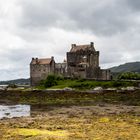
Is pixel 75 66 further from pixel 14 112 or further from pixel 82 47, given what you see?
pixel 14 112

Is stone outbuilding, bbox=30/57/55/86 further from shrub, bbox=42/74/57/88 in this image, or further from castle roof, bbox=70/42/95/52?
shrub, bbox=42/74/57/88

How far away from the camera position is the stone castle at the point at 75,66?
12456 cm

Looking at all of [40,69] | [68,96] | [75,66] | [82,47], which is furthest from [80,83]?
[40,69]

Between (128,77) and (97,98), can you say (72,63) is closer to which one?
(128,77)

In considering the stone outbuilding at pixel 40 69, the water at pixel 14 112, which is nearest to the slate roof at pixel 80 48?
the stone outbuilding at pixel 40 69

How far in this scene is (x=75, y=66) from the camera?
12606 centimetres

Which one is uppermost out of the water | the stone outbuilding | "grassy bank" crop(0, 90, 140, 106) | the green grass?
the stone outbuilding

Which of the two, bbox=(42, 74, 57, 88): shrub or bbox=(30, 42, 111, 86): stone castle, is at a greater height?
bbox=(30, 42, 111, 86): stone castle

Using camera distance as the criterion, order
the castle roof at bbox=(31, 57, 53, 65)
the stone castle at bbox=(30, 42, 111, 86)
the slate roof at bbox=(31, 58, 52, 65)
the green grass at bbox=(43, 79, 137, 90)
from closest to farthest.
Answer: the green grass at bbox=(43, 79, 137, 90) < the stone castle at bbox=(30, 42, 111, 86) < the slate roof at bbox=(31, 58, 52, 65) < the castle roof at bbox=(31, 57, 53, 65)

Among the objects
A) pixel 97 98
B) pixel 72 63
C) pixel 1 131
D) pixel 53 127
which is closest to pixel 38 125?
pixel 53 127

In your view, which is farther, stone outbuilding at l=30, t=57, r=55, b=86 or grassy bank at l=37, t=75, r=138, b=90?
stone outbuilding at l=30, t=57, r=55, b=86

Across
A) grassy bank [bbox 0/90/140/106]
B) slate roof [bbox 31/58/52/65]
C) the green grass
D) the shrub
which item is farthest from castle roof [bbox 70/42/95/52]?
grassy bank [bbox 0/90/140/106]

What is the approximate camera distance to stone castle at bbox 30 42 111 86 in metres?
125

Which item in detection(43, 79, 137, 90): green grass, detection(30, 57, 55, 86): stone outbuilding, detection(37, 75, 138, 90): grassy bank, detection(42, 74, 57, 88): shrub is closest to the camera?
detection(43, 79, 137, 90): green grass
